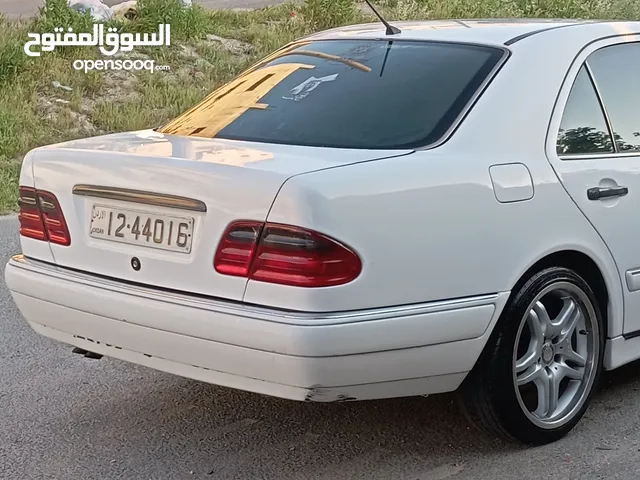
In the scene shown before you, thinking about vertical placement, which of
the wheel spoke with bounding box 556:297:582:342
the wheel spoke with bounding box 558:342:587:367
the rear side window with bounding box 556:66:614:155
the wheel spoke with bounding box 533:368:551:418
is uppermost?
the rear side window with bounding box 556:66:614:155

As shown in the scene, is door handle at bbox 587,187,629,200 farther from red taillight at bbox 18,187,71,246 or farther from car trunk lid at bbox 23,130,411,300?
red taillight at bbox 18,187,71,246

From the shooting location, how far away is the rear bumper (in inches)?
121

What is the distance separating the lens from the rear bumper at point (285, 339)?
10.1 ft

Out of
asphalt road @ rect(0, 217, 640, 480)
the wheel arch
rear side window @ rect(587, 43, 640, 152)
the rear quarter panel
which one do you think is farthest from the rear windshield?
asphalt road @ rect(0, 217, 640, 480)

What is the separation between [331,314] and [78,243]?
1.04m

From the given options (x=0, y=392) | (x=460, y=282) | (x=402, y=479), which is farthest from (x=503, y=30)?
(x=0, y=392)

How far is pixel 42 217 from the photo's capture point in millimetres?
3740

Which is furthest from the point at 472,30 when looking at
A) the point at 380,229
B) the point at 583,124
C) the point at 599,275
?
the point at 380,229

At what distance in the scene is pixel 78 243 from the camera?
3596mm

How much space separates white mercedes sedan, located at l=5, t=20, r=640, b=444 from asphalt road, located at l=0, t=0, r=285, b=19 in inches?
463

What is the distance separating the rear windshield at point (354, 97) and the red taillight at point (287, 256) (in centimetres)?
57

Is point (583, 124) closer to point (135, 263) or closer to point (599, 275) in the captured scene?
point (599, 275)

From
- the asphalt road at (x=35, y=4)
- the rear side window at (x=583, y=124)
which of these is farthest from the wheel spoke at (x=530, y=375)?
the asphalt road at (x=35, y=4)

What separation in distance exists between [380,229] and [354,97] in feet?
2.75
